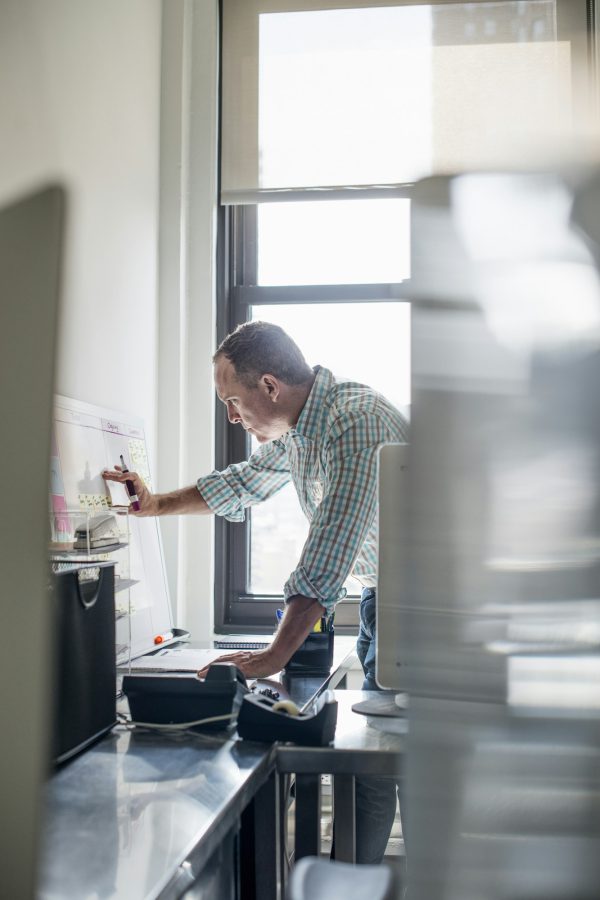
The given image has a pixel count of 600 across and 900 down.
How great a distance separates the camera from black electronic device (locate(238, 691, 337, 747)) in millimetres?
1186

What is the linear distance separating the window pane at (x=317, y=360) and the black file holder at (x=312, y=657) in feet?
3.17

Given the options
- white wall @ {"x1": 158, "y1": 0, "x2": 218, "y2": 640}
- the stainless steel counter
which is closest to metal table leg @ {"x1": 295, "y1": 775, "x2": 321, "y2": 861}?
the stainless steel counter

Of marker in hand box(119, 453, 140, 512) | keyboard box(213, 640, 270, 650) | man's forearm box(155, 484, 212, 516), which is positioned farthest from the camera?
keyboard box(213, 640, 270, 650)

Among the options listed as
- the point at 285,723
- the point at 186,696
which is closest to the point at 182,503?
the point at 186,696

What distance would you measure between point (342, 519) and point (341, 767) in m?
0.50

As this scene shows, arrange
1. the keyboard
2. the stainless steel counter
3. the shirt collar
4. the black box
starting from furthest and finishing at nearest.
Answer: the keyboard < the shirt collar < the black box < the stainless steel counter

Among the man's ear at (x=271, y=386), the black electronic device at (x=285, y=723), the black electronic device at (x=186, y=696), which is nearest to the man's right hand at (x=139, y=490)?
the man's ear at (x=271, y=386)

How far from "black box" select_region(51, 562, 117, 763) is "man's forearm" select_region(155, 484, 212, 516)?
0.88 metres

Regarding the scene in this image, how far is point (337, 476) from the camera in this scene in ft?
5.22

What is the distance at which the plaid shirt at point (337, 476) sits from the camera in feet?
5.05

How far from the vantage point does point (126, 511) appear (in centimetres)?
200

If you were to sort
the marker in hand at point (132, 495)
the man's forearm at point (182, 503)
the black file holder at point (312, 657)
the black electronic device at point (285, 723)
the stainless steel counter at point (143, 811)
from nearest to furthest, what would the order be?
1. the stainless steel counter at point (143, 811)
2. the black electronic device at point (285, 723)
3. the black file holder at point (312, 657)
4. the marker in hand at point (132, 495)
5. the man's forearm at point (182, 503)

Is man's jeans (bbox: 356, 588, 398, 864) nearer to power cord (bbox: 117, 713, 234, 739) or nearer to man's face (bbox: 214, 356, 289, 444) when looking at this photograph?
power cord (bbox: 117, 713, 234, 739)

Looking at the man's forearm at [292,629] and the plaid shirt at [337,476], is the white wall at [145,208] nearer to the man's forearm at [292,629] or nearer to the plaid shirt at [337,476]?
the plaid shirt at [337,476]
